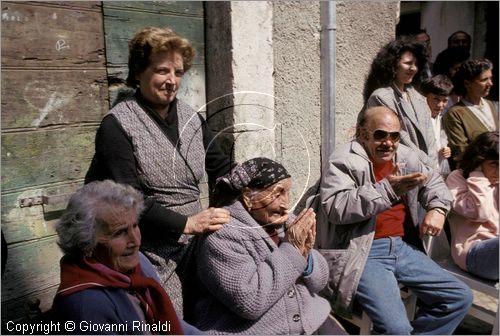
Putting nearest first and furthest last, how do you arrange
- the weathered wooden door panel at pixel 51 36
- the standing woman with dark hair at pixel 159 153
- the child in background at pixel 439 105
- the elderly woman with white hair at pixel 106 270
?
the elderly woman with white hair at pixel 106 270, the standing woman with dark hair at pixel 159 153, the weathered wooden door panel at pixel 51 36, the child in background at pixel 439 105

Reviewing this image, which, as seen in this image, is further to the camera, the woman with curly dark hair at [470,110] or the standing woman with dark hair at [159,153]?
the woman with curly dark hair at [470,110]

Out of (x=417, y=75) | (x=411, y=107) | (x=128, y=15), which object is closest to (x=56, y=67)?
(x=128, y=15)

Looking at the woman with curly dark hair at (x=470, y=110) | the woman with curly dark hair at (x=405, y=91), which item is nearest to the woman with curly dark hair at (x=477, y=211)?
the woman with curly dark hair at (x=405, y=91)

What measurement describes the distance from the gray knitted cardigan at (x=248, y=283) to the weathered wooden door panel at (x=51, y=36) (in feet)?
3.33

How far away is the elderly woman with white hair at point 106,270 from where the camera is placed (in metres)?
1.55

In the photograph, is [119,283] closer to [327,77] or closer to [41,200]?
[41,200]

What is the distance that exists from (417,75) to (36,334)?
9.58 ft

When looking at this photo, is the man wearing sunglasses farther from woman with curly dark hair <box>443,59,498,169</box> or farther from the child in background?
woman with curly dark hair <box>443,59,498,169</box>

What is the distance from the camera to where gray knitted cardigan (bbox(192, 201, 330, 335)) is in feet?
6.30

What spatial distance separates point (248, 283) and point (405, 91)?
2.01 m

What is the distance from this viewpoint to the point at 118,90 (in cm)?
245

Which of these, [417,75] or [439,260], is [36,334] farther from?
[417,75]

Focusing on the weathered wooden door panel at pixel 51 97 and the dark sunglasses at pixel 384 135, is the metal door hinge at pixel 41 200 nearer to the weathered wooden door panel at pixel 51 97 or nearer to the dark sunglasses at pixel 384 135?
the weathered wooden door panel at pixel 51 97

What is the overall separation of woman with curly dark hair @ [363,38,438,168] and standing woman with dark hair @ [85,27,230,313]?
1.62 m
